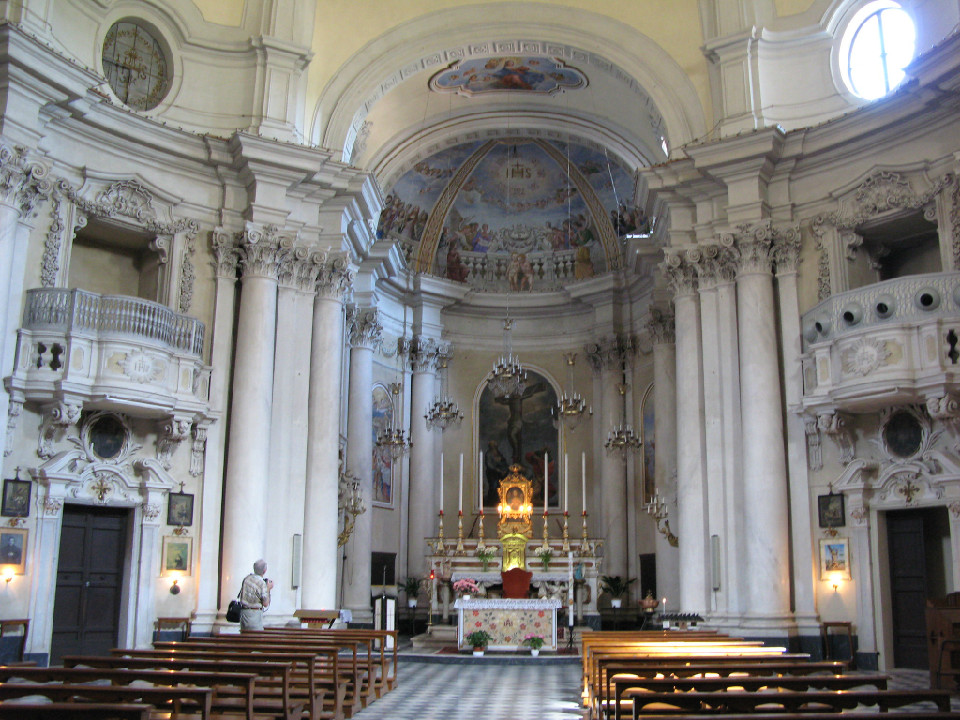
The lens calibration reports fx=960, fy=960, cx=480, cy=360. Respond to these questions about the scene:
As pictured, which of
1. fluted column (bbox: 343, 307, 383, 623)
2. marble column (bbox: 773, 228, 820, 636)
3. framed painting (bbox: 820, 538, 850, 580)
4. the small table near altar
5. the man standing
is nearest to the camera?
the man standing

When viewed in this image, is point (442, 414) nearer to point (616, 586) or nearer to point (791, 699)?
point (616, 586)

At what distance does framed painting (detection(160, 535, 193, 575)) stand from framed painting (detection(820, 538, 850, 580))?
10.1m

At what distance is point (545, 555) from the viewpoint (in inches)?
786

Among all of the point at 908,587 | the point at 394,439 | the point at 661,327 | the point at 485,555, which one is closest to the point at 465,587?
the point at 485,555

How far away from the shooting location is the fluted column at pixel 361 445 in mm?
20734

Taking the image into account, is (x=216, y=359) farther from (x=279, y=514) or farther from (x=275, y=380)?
(x=279, y=514)

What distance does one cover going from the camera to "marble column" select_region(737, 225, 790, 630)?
1512 centimetres

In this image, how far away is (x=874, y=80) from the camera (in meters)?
16.5

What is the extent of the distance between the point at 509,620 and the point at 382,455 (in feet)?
23.0

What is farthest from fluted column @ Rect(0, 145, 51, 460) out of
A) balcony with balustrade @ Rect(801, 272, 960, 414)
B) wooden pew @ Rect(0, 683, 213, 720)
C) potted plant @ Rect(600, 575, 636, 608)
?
potted plant @ Rect(600, 575, 636, 608)

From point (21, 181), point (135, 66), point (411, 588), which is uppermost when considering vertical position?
point (135, 66)

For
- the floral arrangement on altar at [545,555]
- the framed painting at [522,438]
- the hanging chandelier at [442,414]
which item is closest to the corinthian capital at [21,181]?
the hanging chandelier at [442,414]

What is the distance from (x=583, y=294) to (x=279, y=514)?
1119 centimetres

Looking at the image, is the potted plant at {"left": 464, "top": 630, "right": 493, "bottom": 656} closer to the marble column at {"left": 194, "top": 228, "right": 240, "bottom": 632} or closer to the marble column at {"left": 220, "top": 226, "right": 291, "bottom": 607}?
the marble column at {"left": 220, "top": 226, "right": 291, "bottom": 607}
